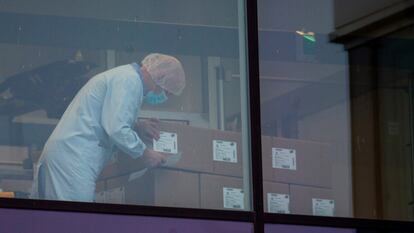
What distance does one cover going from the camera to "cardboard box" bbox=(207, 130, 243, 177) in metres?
5.82

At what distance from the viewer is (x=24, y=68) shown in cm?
568

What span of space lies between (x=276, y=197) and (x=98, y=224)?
1066 mm

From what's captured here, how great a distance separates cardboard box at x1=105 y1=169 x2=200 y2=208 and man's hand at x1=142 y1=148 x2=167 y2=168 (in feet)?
0.13

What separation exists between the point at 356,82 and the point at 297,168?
66 cm

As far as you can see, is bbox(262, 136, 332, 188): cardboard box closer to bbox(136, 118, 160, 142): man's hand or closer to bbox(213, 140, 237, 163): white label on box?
bbox(213, 140, 237, 163): white label on box

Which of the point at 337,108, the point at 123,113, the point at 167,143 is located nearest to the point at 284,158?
the point at 337,108

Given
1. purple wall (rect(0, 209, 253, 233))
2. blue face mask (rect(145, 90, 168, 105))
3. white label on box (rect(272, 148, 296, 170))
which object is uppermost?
blue face mask (rect(145, 90, 168, 105))

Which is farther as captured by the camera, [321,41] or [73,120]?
[321,41]

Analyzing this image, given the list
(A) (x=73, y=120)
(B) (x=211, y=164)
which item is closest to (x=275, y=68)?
(B) (x=211, y=164)

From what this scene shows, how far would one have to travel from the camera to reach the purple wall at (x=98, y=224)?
543cm

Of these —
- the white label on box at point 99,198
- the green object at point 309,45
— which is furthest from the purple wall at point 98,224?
the green object at point 309,45

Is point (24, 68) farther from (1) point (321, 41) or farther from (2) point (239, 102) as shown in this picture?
(1) point (321, 41)

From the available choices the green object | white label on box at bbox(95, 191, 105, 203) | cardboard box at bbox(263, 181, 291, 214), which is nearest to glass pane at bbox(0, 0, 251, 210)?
white label on box at bbox(95, 191, 105, 203)

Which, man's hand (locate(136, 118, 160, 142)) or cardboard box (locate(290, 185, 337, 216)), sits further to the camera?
cardboard box (locate(290, 185, 337, 216))
